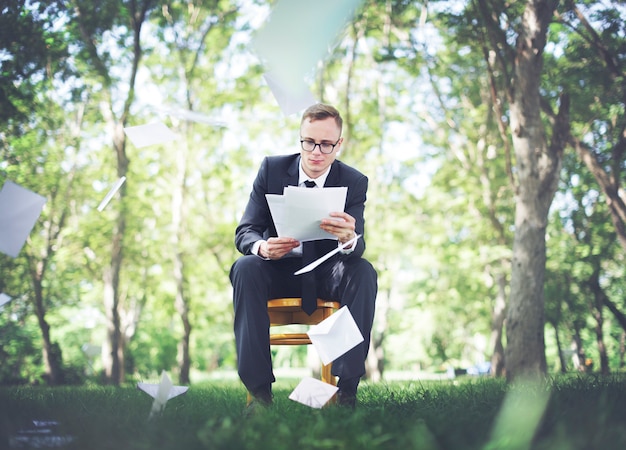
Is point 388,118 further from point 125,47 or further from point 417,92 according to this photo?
point 125,47

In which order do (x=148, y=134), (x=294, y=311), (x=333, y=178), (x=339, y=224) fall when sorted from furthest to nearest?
(x=148, y=134)
(x=333, y=178)
(x=294, y=311)
(x=339, y=224)

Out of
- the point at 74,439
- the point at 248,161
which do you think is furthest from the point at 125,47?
the point at 74,439

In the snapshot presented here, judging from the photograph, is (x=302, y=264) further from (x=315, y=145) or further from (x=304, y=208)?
(x=315, y=145)

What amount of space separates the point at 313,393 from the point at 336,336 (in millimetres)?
267

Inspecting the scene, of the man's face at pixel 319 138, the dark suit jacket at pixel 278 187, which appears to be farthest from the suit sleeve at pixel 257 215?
→ the man's face at pixel 319 138

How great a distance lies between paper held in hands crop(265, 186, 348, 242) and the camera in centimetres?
287

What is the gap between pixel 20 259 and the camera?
11430mm

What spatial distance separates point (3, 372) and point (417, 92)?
10.6 m

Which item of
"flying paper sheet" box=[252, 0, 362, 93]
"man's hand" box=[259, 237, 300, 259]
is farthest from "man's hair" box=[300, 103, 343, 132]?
"flying paper sheet" box=[252, 0, 362, 93]

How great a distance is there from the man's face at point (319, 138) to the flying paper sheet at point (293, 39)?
0.89m

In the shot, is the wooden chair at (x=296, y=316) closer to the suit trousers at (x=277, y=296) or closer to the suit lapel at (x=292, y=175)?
the suit trousers at (x=277, y=296)

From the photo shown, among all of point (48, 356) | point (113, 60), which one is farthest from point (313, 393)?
point (48, 356)

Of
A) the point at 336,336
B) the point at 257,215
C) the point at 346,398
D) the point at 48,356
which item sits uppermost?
the point at 257,215

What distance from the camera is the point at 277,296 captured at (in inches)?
128
